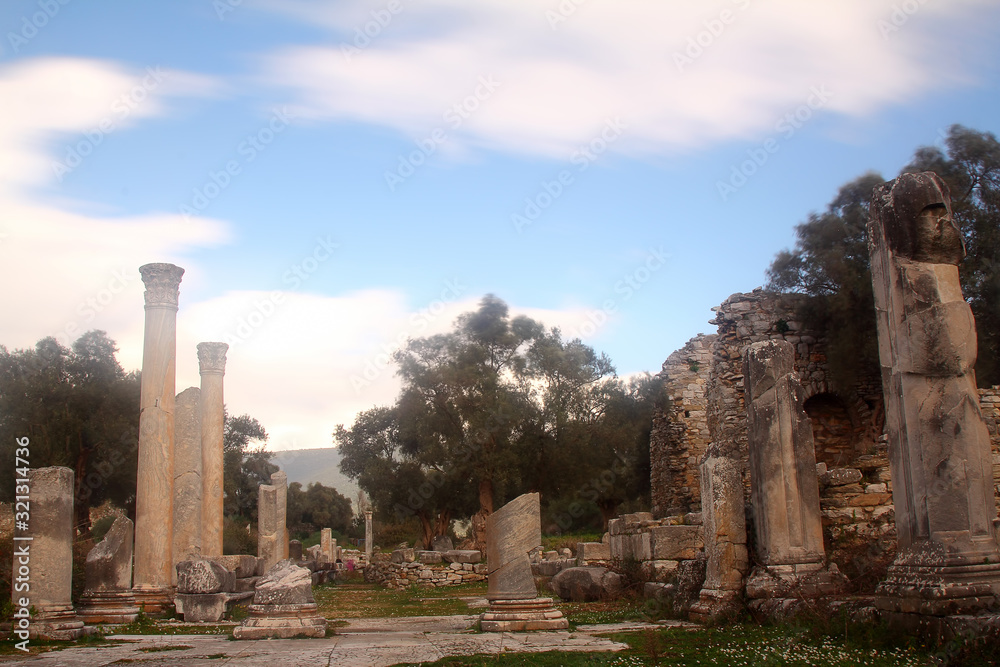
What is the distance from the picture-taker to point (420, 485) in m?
35.1

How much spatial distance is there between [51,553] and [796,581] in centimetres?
988

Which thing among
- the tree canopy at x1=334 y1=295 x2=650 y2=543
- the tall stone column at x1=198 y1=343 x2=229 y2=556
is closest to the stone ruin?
the tall stone column at x1=198 y1=343 x2=229 y2=556

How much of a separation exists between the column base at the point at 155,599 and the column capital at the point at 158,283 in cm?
533

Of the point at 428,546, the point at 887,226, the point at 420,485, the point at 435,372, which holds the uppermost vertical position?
the point at 435,372

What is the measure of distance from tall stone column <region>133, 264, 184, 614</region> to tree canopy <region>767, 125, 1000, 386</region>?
14625mm

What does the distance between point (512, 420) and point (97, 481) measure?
615 inches

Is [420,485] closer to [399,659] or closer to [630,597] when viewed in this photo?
[630,597]

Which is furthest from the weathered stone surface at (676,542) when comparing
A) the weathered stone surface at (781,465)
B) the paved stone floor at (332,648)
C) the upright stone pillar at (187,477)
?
the upright stone pillar at (187,477)

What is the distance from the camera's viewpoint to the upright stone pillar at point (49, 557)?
1091 cm

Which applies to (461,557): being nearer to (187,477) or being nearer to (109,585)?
(187,477)

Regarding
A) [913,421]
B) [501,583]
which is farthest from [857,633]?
[501,583]

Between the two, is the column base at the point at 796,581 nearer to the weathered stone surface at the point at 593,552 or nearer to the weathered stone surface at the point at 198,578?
the weathered stone surface at the point at 198,578

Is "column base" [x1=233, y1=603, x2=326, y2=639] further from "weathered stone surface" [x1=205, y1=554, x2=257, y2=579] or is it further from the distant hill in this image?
the distant hill

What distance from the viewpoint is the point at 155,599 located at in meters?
15.0
